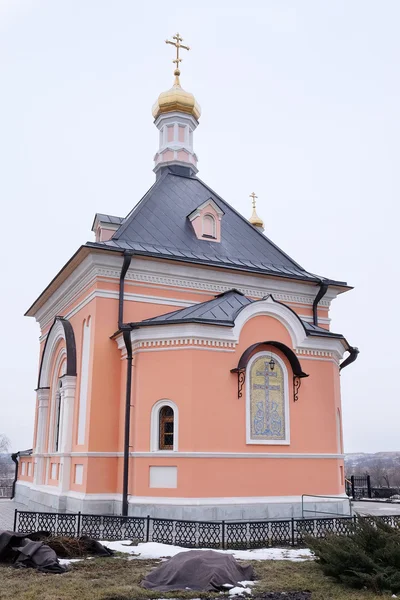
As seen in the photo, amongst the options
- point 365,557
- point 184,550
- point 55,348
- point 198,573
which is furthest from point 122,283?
point 365,557

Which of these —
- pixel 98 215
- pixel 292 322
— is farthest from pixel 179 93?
pixel 292 322

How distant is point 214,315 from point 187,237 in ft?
11.4

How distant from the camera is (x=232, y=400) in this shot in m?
12.0

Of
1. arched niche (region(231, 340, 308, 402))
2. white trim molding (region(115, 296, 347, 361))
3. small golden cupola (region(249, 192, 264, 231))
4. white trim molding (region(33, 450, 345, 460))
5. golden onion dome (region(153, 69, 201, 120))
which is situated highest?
golden onion dome (region(153, 69, 201, 120))

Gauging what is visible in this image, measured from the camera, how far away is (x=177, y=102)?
65.8 ft

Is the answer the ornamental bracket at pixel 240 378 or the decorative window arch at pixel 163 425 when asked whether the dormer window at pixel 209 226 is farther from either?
the decorative window arch at pixel 163 425

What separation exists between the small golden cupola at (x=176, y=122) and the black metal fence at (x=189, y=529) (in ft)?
40.8

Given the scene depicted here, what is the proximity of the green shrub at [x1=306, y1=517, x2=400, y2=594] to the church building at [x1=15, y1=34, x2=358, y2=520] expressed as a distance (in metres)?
4.52

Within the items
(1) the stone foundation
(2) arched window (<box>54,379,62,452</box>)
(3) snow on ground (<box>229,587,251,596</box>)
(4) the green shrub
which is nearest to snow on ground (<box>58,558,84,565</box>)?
(3) snow on ground (<box>229,587,251,596</box>)

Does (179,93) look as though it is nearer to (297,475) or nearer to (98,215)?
(98,215)

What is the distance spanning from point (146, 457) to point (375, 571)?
6238mm

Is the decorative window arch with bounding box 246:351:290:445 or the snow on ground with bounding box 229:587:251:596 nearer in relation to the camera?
the snow on ground with bounding box 229:587:251:596

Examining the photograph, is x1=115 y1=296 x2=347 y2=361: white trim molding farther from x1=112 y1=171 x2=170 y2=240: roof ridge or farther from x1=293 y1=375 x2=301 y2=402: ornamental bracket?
x1=112 y1=171 x2=170 y2=240: roof ridge

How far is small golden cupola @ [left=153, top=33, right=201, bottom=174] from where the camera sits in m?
19.5
